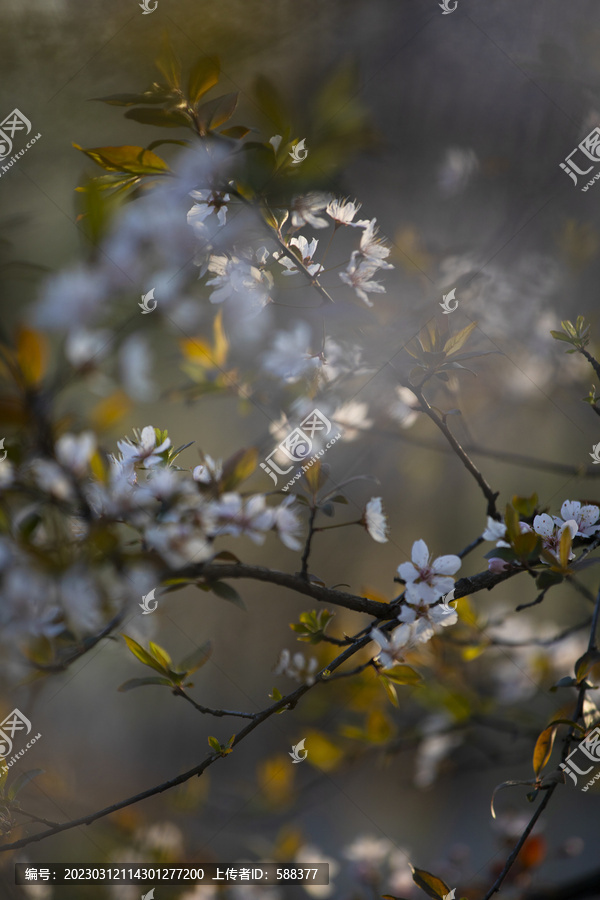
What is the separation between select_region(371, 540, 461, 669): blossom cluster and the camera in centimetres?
48

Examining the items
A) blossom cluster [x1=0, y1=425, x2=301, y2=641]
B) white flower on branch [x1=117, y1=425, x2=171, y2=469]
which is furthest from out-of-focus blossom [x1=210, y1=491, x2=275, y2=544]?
white flower on branch [x1=117, y1=425, x2=171, y2=469]

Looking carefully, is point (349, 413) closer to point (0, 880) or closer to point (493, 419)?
point (493, 419)

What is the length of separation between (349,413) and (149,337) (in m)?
0.30

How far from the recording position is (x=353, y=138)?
75 centimetres

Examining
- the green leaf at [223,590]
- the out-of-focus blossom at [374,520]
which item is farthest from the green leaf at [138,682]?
the out-of-focus blossom at [374,520]

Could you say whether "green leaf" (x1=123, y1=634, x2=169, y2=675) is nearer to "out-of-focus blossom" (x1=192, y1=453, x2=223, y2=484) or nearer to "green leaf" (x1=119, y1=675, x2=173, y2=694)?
"green leaf" (x1=119, y1=675, x2=173, y2=694)

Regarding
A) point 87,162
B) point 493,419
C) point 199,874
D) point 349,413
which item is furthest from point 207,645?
point 493,419

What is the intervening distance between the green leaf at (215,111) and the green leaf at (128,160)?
0.06m

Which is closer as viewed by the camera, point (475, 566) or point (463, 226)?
point (463, 226)

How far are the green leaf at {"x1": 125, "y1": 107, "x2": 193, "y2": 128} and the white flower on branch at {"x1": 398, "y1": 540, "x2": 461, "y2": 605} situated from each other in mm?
450

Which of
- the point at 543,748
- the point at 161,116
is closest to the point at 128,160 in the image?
the point at 161,116

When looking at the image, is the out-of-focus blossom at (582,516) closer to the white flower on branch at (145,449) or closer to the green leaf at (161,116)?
the white flower on branch at (145,449)

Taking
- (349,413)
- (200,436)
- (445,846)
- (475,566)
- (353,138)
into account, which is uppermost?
(353,138)

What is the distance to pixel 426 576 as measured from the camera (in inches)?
19.5
